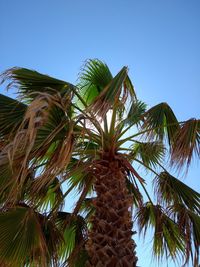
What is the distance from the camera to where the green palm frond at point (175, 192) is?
6.73 metres

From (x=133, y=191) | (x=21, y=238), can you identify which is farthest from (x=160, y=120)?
(x=21, y=238)

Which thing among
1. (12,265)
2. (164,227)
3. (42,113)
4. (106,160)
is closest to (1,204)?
(12,265)

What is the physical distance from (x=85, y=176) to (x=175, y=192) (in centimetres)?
172

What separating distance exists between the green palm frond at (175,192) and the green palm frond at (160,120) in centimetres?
68

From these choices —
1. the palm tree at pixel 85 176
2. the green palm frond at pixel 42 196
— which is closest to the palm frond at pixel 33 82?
the palm tree at pixel 85 176

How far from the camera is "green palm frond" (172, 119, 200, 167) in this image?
18.7ft

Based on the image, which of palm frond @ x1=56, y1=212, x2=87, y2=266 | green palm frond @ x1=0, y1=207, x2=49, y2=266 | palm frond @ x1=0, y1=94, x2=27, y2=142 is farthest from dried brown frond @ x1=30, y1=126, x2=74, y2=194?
palm frond @ x1=56, y1=212, x2=87, y2=266

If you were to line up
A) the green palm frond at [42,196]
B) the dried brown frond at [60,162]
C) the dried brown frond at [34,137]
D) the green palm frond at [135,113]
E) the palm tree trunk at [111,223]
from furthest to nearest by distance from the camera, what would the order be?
the green palm frond at [135,113] → the green palm frond at [42,196] → the palm tree trunk at [111,223] → the dried brown frond at [60,162] → the dried brown frond at [34,137]

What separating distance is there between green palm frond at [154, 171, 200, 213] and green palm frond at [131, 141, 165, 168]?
43 centimetres

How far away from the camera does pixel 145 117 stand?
722cm

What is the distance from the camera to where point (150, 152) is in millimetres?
8102

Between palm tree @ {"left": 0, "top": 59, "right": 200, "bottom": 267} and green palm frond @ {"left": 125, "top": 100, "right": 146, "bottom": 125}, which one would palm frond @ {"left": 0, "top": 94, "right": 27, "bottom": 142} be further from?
green palm frond @ {"left": 125, "top": 100, "right": 146, "bottom": 125}

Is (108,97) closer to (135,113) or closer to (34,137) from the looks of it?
(34,137)

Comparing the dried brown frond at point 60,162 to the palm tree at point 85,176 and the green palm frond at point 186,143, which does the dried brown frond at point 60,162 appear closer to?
the palm tree at point 85,176
